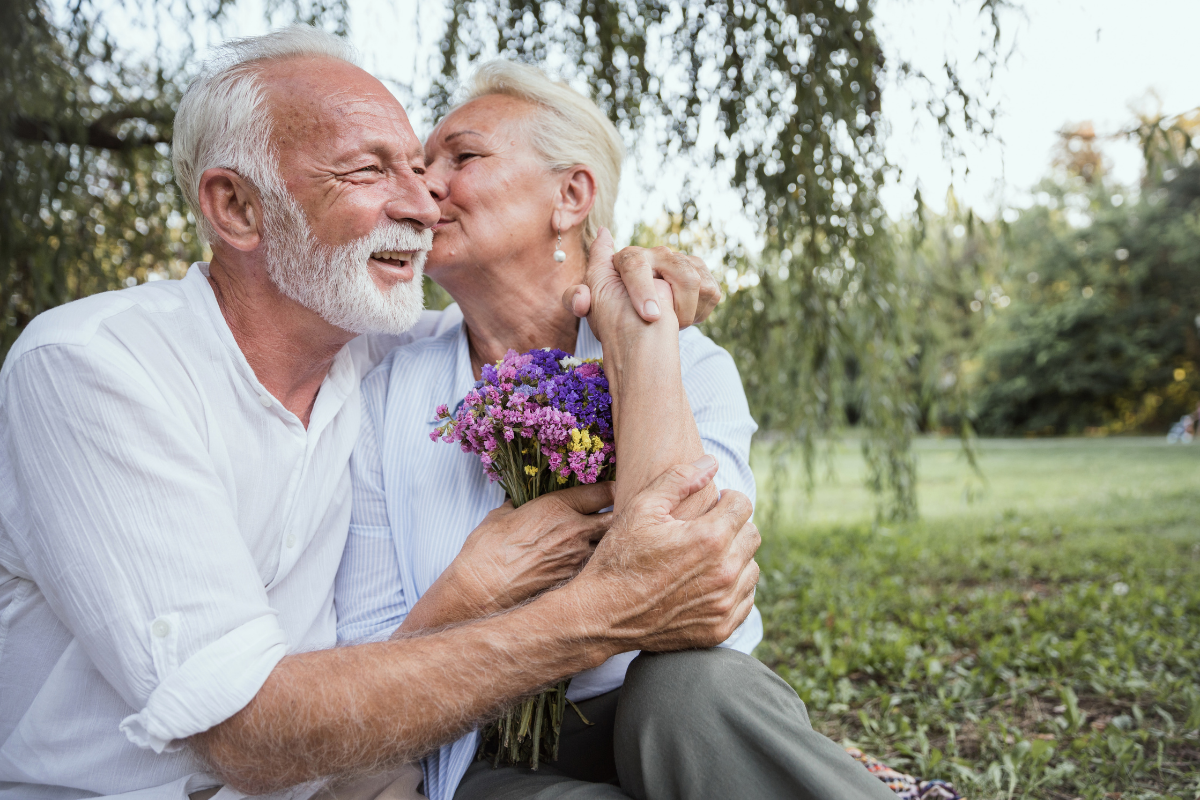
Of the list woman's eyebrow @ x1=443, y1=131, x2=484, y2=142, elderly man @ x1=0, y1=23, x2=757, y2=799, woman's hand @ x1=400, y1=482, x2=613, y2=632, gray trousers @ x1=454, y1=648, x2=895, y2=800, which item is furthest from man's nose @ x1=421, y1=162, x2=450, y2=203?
gray trousers @ x1=454, y1=648, x2=895, y2=800

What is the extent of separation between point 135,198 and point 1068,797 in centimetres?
521

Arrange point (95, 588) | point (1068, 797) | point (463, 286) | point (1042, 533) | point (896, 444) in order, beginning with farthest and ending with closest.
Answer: point (1042, 533) → point (896, 444) → point (1068, 797) → point (463, 286) → point (95, 588)

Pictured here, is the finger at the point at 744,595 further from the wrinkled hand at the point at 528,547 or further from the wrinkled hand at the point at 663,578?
the wrinkled hand at the point at 528,547

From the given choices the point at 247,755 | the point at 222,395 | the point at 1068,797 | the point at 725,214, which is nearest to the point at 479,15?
the point at 725,214

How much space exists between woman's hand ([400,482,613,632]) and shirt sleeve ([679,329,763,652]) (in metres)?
0.32

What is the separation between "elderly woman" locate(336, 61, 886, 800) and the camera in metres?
1.51

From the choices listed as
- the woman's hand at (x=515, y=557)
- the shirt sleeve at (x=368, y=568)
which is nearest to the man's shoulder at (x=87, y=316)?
the shirt sleeve at (x=368, y=568)

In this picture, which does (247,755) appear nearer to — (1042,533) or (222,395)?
(222,395)

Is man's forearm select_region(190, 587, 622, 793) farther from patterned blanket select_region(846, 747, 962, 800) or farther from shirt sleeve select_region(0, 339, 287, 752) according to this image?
patterned blanket select_region(846, 747, 962, 800)

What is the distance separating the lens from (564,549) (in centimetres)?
181

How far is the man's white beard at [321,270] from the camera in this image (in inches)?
75.2

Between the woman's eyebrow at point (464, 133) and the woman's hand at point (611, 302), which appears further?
the woman's eyebrow at point (464, 133)

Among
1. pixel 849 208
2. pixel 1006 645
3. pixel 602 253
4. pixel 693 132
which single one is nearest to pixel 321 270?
pixel 602 253

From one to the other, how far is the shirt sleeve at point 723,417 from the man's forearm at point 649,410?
0.62 ft
